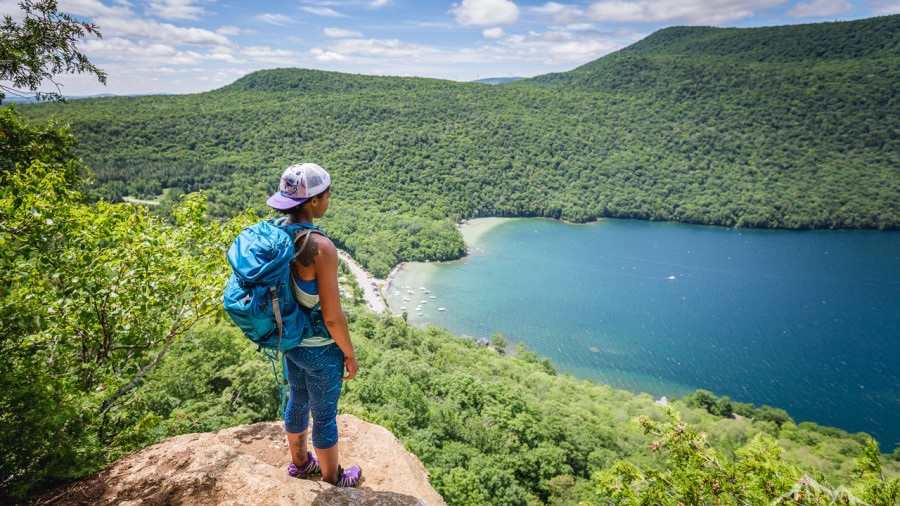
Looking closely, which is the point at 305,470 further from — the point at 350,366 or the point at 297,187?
the point at 297,187

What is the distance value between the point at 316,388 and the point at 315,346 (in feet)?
1.43

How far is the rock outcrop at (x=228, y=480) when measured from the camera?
3184mm

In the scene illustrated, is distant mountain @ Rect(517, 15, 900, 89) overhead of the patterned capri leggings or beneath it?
overhead

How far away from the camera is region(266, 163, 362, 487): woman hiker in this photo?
285 cm

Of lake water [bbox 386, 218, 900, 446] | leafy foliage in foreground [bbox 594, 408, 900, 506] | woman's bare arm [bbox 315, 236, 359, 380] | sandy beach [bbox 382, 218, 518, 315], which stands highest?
woman's bare arm [bbox 315, 236, 359, 380]

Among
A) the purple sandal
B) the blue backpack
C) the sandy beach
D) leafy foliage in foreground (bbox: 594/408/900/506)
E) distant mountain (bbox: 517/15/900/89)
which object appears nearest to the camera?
the blue backpack

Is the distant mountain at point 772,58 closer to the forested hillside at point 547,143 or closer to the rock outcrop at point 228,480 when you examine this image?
the forested hillside at point 547,143

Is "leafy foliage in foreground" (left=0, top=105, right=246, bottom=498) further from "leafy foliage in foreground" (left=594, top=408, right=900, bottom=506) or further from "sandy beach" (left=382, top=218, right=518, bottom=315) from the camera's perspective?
"sandy beach" (left=382, top=218, right=518, bottom=315)

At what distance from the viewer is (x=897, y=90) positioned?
13062cm

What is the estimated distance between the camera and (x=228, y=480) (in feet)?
11.1

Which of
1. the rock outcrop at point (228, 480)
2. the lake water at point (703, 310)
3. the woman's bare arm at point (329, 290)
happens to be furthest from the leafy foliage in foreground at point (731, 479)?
the lake water at point (703, 310)

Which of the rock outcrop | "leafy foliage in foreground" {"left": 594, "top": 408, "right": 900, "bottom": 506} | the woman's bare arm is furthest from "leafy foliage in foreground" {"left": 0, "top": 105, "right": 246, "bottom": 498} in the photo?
"leafy foliage in foreground" {"left": 594, "top": 408, "right": 900, "bottom": 506}

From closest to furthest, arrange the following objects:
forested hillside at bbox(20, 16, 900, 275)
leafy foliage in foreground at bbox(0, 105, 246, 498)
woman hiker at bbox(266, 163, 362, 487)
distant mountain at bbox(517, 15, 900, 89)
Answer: woman hiker at bbox(266, 163, 362, 487), leafy foliage in foreground at bbox(0, 105, 246, 498), forested hillside at bbox(20, 16, 900, 275), distant mountain at bbox(517, 15, 900, 89)

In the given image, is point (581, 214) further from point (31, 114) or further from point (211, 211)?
point (31, 114)
